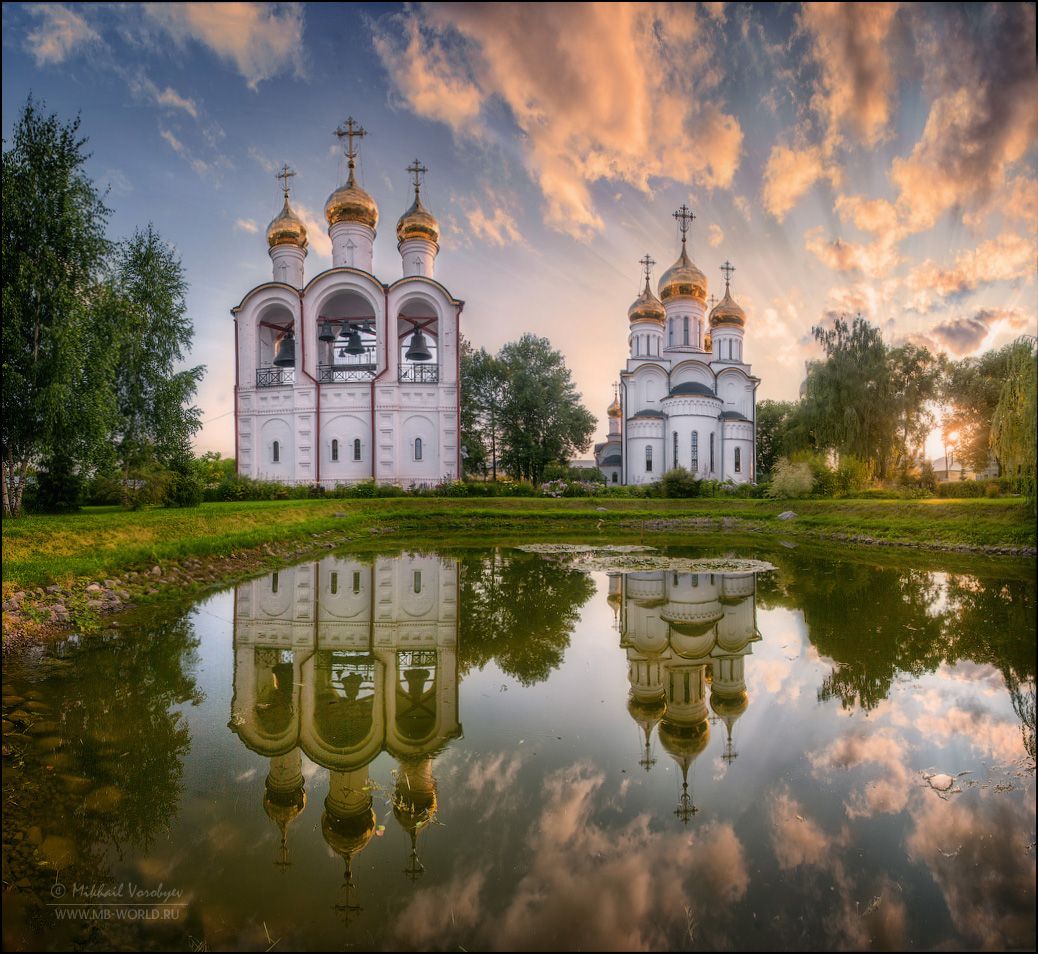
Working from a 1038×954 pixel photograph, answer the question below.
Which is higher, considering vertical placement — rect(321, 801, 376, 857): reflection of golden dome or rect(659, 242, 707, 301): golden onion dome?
rect(659, 242, 707, 301): golden onion dome

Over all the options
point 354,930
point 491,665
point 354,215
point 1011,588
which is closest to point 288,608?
point 491,665

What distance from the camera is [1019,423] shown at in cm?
1344

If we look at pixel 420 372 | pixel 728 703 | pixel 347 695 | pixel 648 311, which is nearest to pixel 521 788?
pixel 347 695

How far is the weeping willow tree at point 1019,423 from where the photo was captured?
468 inches

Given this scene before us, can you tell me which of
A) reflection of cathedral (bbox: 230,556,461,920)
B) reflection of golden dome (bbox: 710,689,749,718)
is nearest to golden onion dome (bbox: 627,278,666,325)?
reflection of cathedral (bbox: 230,556,461,920)

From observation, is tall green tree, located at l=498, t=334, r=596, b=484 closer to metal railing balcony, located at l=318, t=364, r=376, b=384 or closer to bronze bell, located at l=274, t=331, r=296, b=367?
metal railing balcony, located at l=318, t=364, r=376, b=384

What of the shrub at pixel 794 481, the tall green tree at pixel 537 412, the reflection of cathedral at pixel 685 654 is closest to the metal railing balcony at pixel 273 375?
the tall green tree at pixel 537 412

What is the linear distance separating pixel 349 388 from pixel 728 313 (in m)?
28.7

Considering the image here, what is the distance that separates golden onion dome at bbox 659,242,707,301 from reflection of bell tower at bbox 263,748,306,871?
41.0 m

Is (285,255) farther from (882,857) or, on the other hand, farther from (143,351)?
(882,857)

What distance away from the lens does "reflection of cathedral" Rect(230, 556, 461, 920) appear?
339 centimetres

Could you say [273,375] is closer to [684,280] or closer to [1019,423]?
[684,280]

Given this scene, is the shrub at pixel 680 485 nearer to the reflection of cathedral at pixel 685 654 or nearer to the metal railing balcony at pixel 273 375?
the reflection of cathedral at pixel 685 654

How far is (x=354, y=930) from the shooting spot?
2.42 metres
